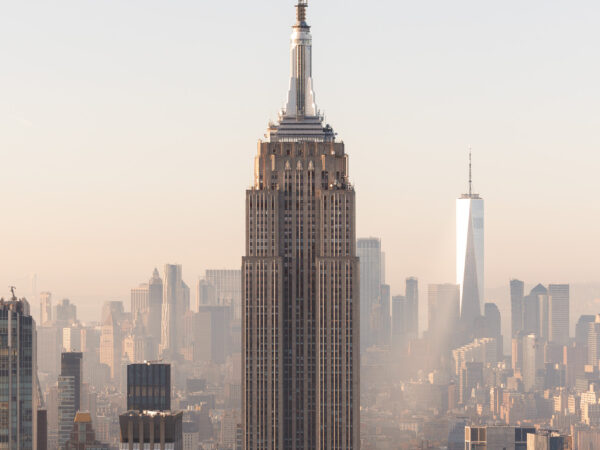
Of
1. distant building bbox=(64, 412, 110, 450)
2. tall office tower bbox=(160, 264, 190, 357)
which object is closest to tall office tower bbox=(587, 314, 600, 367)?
tall office tower bbox=(160, 264, 190, 357)

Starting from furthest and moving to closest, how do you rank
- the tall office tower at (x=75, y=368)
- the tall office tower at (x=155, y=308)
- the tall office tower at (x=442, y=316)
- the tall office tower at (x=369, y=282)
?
the tall office tower at (x=442, y=316), the tall office tower at (x=75, y=368), the tall office tower at (x=155, y=308), the tall office tower at (x=369, y=282)

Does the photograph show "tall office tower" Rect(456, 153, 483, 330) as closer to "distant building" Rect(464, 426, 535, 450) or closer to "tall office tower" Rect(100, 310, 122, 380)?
"distant building" Rect(464, 426, 535, 450)

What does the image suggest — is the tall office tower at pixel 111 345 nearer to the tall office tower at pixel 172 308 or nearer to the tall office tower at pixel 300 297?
the tall office tower at pixel 172 308

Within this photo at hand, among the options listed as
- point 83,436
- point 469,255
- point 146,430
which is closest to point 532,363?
point 469,255

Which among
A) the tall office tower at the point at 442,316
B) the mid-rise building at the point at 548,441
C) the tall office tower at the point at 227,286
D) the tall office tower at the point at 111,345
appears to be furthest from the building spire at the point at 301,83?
the mid-rise building at the point at 548,441

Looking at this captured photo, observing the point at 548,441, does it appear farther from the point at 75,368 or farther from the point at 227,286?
the point at 227,286

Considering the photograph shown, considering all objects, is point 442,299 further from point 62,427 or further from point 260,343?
point 260,343
